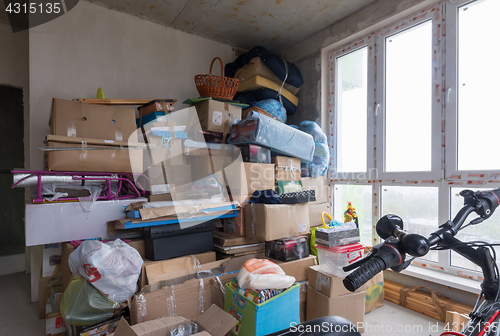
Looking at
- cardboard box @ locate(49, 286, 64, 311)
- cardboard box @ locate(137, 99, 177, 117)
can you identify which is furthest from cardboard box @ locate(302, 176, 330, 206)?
cardboard box @ locate(49, 286, 64, 311)

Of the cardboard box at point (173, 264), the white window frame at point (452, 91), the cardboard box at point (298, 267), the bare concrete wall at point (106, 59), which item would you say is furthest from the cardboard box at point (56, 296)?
the white window frame at point (452, 91)

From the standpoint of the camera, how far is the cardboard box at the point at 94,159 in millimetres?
1956

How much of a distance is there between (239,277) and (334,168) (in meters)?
2.05

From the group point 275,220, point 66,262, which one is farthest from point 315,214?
point 66,262

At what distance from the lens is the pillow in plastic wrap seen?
126 inches

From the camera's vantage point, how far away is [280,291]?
5.81ft

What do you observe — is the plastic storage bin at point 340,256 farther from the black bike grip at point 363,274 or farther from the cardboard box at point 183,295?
the black bike grip at point 363,274

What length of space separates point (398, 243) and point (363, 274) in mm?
189

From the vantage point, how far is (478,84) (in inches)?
90.3

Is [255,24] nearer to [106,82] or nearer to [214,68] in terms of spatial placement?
[214,68]

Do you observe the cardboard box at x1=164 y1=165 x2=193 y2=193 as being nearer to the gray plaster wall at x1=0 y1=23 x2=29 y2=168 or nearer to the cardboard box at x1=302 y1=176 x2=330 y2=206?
the cardboard box at x1=302 y1=176 x2=330 y2=206

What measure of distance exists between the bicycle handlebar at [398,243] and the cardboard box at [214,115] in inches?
83.0

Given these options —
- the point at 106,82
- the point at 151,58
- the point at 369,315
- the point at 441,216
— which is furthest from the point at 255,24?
the point at 369,315

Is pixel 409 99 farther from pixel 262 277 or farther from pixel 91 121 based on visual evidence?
pixel 91 121
